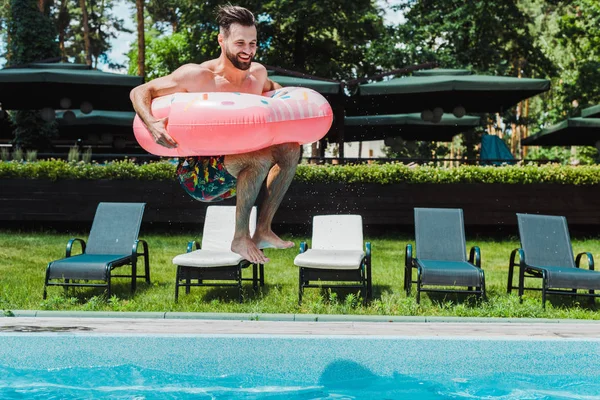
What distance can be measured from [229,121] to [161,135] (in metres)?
0.25

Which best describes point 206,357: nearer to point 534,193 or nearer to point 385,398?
point 385,398

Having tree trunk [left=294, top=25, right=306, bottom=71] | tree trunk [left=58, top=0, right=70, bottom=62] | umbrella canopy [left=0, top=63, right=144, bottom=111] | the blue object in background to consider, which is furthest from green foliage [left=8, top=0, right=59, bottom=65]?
the blue object in background

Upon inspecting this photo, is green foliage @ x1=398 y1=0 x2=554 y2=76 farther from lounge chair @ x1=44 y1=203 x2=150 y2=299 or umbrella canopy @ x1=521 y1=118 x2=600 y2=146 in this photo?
lounge chair @ x1=44 y1=203 x2=150 y2=299

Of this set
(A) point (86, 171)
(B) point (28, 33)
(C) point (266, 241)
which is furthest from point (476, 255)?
(B) point (28, 33)

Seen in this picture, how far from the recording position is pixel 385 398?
179 inches

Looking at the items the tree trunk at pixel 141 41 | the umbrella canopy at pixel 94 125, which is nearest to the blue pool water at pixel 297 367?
the umbrella canopy at pixel 94 125

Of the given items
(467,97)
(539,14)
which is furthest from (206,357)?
(539,14)

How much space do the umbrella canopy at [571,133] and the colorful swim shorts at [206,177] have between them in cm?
1320

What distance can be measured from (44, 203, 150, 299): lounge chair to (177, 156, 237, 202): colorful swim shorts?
171 inches

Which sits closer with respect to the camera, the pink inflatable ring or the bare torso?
the pink inflatable ring

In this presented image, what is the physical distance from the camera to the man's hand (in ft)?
7.34

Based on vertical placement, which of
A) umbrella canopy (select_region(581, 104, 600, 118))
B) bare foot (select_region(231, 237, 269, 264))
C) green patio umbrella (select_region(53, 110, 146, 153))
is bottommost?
bare foot (select_region(231, 237, 269, 264))

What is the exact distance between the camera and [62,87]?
12.0 meters

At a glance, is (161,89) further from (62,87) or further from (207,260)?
(62,87)
